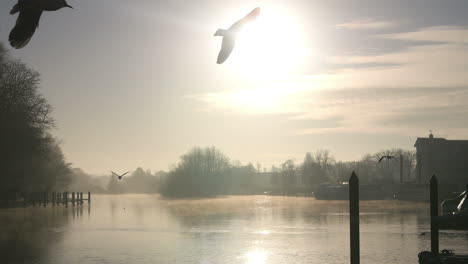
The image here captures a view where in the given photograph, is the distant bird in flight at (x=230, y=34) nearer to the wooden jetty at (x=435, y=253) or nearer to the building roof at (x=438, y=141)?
the wooden jetty at (x=435, y=253)

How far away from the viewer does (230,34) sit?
3.64 m

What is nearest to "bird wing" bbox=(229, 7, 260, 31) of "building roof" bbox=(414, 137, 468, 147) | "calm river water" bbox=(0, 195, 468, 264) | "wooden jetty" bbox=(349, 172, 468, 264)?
"wooden jetty" bbox=(349, 172, 468, 264)

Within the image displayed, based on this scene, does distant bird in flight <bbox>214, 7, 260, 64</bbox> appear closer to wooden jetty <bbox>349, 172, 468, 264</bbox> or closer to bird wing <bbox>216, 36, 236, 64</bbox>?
bird wing <bbox>216, 36, 236, 64</bbox>

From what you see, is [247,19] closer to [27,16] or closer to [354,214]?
[27,16]

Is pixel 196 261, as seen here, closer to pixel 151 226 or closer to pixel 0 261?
pixel 0 261

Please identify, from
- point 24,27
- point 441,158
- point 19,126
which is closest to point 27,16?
point 24,27

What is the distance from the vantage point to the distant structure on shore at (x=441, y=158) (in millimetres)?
100775

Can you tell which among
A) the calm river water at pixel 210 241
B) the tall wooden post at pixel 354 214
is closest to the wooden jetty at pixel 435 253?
the tall wooden post at pixel 354 214

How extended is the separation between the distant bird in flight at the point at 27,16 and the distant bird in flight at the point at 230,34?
0.96 m

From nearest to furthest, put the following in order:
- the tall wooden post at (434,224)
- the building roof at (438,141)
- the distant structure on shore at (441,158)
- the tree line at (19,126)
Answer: the tall wooden post at (434,224) < the tree line at (19,126) < the distant structure on shore at (441,158) < the building roof at (438,141)

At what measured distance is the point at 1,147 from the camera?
44.0m

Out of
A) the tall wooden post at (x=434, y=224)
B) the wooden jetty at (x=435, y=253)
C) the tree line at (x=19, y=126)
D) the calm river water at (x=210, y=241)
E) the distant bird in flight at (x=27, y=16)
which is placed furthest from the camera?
the tree line at (x=19, y=126)

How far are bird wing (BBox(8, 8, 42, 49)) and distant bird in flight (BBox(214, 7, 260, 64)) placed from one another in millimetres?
1063

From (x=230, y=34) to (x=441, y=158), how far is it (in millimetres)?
105745
